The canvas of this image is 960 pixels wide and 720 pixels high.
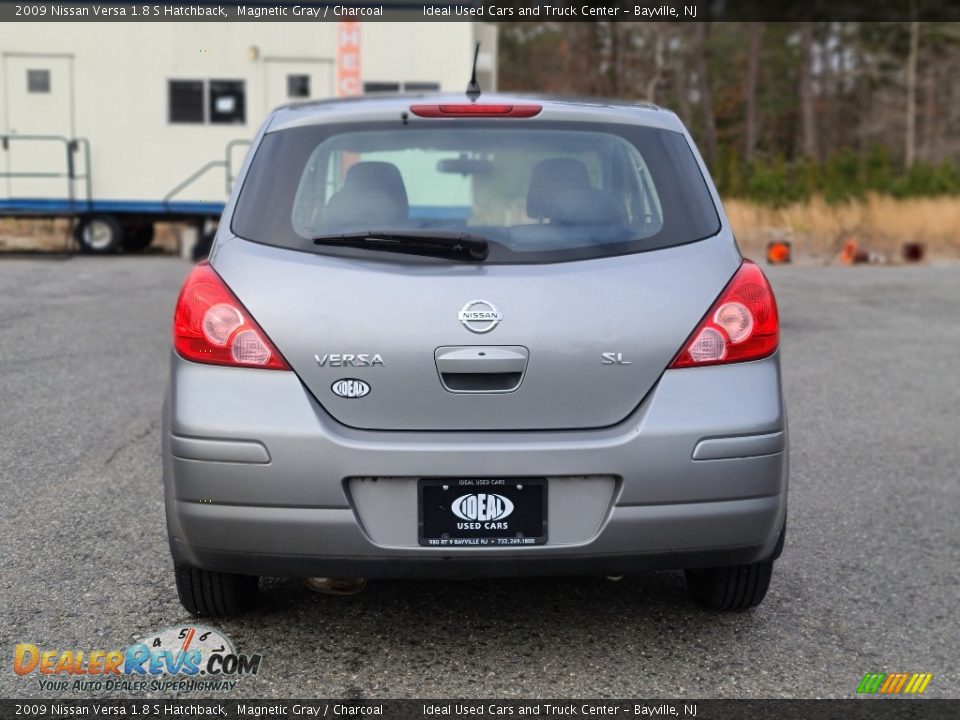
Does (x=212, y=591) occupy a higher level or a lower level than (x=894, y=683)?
higher

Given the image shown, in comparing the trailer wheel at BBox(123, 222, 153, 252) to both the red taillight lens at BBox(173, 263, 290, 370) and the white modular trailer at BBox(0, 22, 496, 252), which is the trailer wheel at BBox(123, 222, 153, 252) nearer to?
the white modular trailer at BBox(0, 22, 496, 252)

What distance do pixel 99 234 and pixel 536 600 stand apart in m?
16.8

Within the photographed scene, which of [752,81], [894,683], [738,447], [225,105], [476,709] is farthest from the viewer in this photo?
[752,81]

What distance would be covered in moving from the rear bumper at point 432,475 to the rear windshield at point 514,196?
0.46m

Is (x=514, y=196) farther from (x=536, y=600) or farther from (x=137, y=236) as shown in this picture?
(x=137, y=236)

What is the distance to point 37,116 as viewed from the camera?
60.5 feet

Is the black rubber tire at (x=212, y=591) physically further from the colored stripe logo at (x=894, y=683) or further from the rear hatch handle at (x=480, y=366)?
the colored stripe logo at (x=894, y=683)

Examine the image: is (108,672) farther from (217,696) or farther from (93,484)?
(93,484)

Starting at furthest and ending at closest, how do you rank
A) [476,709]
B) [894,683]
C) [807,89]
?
[807,89], [894,683], [476,709]

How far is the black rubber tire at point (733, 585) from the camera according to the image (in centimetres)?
376

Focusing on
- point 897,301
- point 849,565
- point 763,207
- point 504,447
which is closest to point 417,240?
point 504,447

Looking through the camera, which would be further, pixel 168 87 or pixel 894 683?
pixel 168 87

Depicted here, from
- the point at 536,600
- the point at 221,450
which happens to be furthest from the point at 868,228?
the point at 221,450

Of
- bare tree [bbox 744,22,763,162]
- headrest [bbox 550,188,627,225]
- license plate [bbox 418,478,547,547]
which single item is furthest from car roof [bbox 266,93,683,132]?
bare tree [bbox 744,22,763,162]
